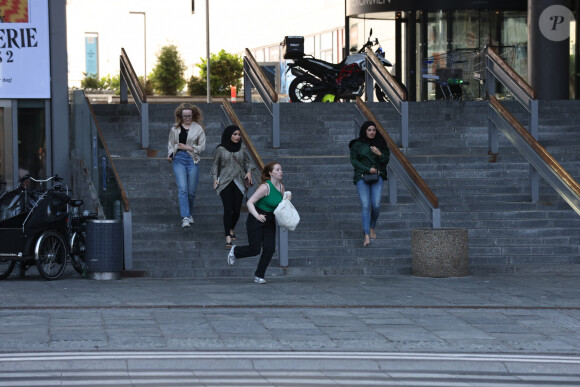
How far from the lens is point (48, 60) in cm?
1614

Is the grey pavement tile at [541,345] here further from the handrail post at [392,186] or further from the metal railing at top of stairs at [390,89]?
the metal railing at top of stairs at [390,89]

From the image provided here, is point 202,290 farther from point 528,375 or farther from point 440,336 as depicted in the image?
point 528,375

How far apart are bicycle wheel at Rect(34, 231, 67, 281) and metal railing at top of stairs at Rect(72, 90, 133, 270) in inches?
30.4

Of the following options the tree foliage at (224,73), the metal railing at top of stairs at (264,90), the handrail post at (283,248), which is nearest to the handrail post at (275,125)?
the metal railing at top of stairs at (264,90)

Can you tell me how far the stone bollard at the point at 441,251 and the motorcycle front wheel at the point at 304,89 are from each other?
12.3m

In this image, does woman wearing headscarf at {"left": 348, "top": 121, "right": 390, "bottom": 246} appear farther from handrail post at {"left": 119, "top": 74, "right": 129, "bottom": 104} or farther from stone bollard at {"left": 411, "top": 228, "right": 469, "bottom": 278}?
handrail post at {"left": 119, "top": 74, "right": 129, "bottom": 104}

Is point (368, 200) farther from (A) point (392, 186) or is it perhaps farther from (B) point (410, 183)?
(A) point (392, 186)

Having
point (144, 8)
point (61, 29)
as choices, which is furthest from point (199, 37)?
point (61, 29)

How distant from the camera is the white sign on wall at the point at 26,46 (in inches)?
631

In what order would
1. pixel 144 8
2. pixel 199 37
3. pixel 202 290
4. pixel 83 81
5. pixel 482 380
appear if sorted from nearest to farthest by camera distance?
pixel 482 380, pixel 202 290, pixel 83 81, pixel 199 37, pixel 144 8

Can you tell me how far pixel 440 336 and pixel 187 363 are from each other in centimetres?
218

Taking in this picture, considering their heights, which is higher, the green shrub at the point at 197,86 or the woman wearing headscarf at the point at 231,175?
the green shrub at the point at 197,86

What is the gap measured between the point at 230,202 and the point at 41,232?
2358 mm

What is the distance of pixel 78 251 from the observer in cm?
1327
